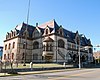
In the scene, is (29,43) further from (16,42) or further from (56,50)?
(56,50)

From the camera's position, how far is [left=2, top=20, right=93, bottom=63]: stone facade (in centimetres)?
5841

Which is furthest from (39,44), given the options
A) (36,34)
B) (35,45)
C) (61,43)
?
(61,43)

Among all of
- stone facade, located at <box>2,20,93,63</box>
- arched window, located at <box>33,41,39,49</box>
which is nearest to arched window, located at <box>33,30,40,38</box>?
stone facade, located at <box>2,20,93,63</box>

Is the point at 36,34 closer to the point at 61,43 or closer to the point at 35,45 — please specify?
the point at 35,45

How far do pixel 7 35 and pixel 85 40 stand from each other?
38483mm

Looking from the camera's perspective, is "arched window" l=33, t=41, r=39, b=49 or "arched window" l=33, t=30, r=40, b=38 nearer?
"arched window" l=33, t=41, r=39, b=49

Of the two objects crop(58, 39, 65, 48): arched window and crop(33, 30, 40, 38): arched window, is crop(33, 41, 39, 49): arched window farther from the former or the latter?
crop(58, 39, 65, 48): arched window

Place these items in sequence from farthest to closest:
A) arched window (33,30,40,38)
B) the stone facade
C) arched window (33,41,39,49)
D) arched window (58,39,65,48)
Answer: arched window (33,30,40,38), arched window (33,41,39,49), arched window (58,39,65,48), the stone facade

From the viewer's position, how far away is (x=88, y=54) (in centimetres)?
8356

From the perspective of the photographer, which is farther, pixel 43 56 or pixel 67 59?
pixel 67 59

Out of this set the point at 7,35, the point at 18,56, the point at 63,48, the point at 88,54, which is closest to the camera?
the point at 18,56

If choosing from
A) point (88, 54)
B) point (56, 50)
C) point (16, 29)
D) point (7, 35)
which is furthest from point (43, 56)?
point (88, 54)

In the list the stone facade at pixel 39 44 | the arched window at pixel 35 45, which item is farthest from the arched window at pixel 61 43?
the arched window at pixel 35 45

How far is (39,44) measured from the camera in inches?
2468
